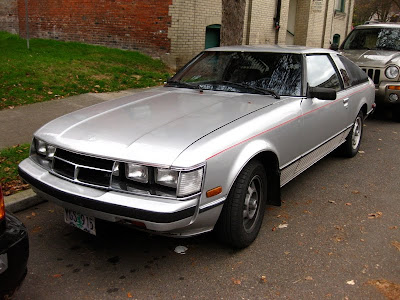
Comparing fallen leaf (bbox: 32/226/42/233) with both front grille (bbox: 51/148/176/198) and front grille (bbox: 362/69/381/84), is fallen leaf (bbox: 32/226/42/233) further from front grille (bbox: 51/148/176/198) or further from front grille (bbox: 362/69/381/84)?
front grille (bbox: 362/69/381/84)

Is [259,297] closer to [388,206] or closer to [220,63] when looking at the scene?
[388,206]

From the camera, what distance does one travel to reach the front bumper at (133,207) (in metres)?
Result: 2.71

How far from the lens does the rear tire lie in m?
5.79

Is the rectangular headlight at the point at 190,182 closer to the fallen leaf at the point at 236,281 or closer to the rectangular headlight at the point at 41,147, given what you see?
the fallen leaf at the point at 236,281

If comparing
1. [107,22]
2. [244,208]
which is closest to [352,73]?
[244,208]

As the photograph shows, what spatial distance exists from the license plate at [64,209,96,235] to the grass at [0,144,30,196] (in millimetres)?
1425

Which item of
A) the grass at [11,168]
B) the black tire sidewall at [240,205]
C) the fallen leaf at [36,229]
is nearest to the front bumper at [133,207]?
the black tire sidewall at [240,205]

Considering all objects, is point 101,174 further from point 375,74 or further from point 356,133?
point 375,74

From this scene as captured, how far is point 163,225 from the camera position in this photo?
2.72 metres

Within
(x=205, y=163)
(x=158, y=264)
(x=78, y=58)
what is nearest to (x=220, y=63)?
(x=205, y=163)

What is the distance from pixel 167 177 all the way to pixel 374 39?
7878 millimetres

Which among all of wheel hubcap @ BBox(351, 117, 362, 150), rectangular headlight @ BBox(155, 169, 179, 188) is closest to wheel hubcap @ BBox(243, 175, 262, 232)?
rectangular headlight @ BBox(155, 169, 179, 188)

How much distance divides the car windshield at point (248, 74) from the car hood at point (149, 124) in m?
0.20

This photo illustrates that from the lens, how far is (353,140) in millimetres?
5914
